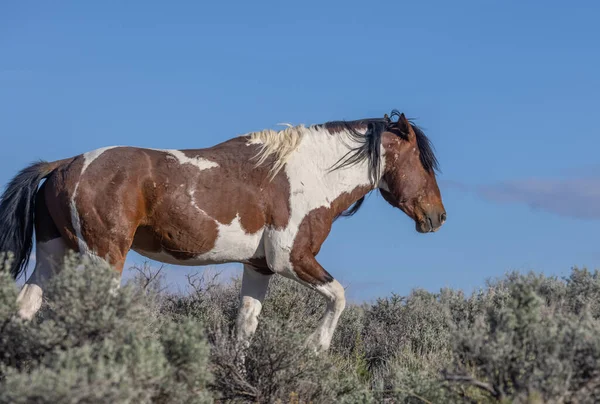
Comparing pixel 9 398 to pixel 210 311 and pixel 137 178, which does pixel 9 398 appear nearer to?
pixel 137 178

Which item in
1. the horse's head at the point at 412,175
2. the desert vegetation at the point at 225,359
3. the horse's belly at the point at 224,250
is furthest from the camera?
the horse's head at the point at 412,175

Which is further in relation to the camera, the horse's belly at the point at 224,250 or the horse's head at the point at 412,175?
the horse's head at the point at 412,175

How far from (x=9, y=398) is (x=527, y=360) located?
3.33 m

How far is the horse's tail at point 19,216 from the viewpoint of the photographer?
23.2ft

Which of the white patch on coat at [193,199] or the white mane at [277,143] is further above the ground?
the white mane at [277,143]

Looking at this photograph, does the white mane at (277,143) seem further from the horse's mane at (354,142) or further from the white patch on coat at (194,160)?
the white patch on coat at (194,160)

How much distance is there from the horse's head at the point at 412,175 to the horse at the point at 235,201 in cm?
1

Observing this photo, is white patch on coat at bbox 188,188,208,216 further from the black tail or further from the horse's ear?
the horse's ear

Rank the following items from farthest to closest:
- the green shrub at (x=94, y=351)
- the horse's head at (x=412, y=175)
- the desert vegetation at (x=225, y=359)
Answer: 1. the horse's head at (x=412, y=175)
2. the desert vegetation at (x=225, y=359)
3. the green shrub at (x=94, y=351)

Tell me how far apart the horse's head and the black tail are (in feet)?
12.3

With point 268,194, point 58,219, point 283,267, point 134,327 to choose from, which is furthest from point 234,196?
point 134,327

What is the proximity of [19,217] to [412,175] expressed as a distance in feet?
13.9

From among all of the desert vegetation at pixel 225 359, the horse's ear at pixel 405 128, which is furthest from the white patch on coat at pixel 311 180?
the desert vegetation at pixel 225 359

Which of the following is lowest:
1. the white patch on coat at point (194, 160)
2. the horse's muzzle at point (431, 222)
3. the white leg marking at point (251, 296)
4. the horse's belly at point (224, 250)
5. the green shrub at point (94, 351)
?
the green shrub at point (94, 351)
